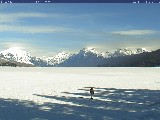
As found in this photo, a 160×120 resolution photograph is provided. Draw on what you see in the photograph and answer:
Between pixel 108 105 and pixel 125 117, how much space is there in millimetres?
4312

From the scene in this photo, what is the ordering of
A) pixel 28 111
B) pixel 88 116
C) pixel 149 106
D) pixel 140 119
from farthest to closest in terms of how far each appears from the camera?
1. pixel 149 106
2. pixel 28 111
3. pixel 88 116
4. pixel 140 119

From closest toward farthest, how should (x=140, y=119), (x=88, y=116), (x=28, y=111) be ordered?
(x=140, y=119) → (x=88, y=116) → (x=28, y=111)

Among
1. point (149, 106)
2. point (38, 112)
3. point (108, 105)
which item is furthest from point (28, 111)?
point (149, 106)

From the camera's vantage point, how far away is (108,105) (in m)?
18.9

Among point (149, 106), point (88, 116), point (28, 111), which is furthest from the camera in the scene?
point (149, 106)

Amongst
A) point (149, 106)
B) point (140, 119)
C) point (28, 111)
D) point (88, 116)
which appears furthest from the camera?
point (149, 106)

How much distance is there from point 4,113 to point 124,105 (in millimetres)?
6613

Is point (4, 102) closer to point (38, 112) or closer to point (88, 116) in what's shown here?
point (38, 112)

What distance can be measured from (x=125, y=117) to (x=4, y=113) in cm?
519

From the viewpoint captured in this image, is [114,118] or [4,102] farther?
[4,102]

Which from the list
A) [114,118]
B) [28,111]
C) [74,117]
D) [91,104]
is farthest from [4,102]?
[114,118]

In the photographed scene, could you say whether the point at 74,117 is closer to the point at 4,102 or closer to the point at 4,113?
the point at 4,113

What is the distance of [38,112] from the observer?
1580 centimetres

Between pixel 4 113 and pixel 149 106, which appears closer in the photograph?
pixel 4 113
